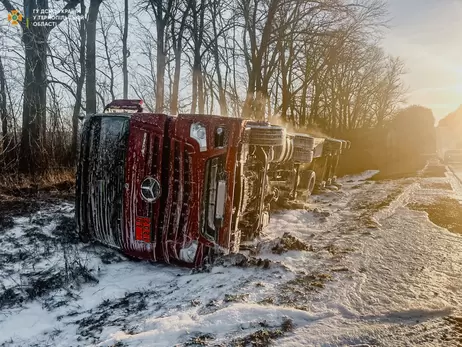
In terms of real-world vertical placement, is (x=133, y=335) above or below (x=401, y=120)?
below

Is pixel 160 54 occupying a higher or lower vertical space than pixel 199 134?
higher

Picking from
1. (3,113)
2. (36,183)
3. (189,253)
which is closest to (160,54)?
(3,113)

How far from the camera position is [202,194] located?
3299 millimetres

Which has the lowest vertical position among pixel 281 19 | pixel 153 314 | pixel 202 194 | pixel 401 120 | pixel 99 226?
pixel 153 314

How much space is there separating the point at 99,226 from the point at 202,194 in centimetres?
124

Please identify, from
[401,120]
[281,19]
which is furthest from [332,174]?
[401,120]

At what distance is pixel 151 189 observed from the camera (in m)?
3.36

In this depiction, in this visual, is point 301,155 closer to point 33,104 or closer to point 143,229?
point 143,229

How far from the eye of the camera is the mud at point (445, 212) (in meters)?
5.48

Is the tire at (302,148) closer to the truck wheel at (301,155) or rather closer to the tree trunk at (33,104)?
the truck wheel at (301,155)

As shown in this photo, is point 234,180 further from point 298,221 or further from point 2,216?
point 2,216

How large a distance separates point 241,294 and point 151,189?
1300mm

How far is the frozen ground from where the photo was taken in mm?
2242

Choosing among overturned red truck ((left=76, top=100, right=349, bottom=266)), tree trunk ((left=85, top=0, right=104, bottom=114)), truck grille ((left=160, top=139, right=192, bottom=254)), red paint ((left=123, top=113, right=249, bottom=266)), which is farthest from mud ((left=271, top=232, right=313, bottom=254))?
tree trunk ((left=85, top=0, right=104, bottom=114))
